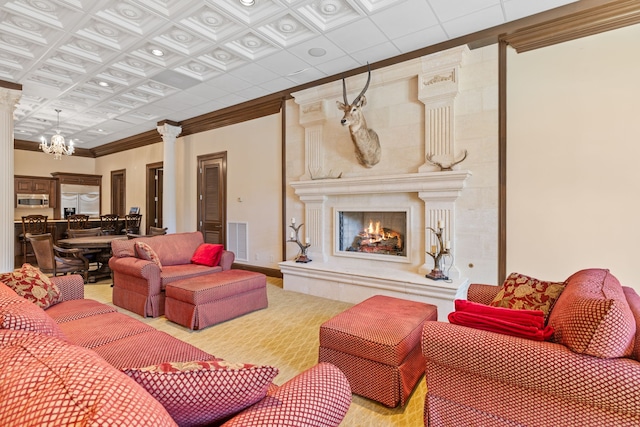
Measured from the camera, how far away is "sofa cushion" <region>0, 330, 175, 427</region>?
0.59 metres

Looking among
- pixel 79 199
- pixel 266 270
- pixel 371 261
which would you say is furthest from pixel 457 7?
pixel 79 199

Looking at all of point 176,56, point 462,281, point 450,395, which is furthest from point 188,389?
point 176,56

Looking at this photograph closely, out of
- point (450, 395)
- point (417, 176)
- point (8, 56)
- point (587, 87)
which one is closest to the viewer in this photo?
Result: point (450, 395)

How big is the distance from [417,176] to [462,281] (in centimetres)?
131

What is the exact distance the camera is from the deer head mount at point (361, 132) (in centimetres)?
397

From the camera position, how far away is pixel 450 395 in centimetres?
160

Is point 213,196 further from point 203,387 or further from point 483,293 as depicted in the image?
point 203,387

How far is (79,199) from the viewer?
9688 millimetres

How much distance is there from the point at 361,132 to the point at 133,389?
3.91 m

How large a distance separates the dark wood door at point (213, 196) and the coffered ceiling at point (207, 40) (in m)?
1.32

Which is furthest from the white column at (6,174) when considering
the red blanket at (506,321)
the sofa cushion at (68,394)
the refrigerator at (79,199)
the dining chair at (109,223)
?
the red blanket at (506,321)

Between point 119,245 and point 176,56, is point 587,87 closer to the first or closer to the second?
point 176,56

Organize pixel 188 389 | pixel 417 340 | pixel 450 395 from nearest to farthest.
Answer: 1. pixel 188 389
2. pixel 450 395
3. pixel 417 340

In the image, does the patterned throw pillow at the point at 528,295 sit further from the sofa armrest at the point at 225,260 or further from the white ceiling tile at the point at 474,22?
the sofa armrest at the point at 225,260
